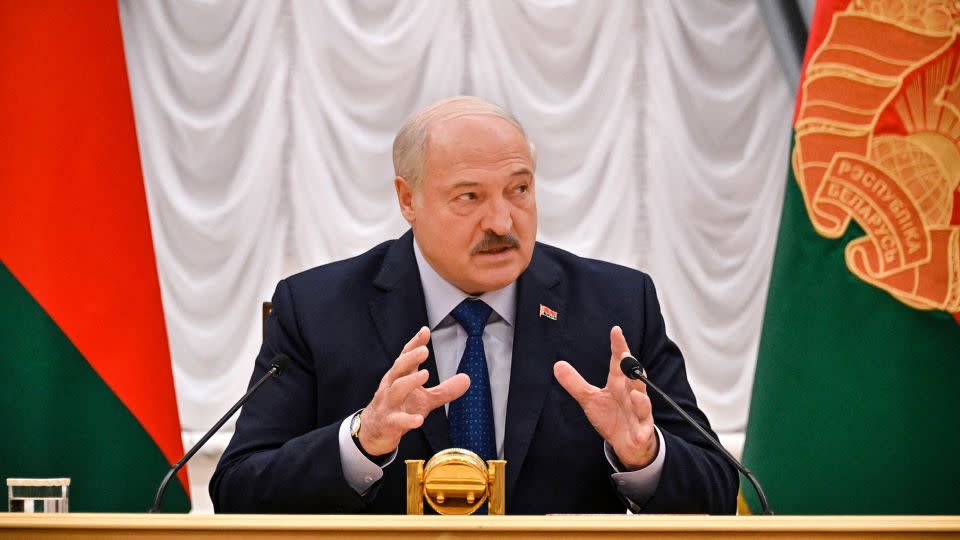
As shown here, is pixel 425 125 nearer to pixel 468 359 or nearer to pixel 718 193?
pixel 468 359

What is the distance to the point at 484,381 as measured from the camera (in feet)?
6.86

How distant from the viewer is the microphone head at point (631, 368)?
5.76 ft

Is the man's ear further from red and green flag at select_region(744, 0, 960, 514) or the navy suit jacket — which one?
red and green flag at select_region(744, 0, 960, 514)

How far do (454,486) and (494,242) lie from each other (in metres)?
0.67

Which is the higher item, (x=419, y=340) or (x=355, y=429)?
(x=419, y=340)

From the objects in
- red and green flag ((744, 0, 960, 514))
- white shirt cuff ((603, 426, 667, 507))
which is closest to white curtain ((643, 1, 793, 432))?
red and green flag ((744, 0, 960, 514))

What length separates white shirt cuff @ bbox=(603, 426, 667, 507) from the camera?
73.4 inches

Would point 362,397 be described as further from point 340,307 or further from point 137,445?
point 137,445

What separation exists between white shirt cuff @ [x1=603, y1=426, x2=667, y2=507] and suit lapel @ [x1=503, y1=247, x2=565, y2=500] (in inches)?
8.3

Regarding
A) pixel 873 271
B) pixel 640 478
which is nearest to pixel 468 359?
pixel 640 478

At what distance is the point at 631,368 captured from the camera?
69.5 inches

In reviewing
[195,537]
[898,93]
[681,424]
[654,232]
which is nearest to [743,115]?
[654,232]

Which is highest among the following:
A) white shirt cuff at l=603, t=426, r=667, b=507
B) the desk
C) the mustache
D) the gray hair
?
the gray hair

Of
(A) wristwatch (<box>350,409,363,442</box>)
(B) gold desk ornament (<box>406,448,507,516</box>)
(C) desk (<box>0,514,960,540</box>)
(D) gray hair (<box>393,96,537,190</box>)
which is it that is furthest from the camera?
(D) gray hair (<box>393,96,537,190</box>)
